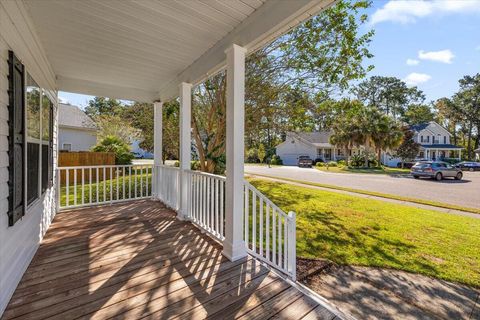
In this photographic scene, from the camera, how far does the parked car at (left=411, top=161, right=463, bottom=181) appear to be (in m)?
13.7

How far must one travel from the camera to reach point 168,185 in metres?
5.05

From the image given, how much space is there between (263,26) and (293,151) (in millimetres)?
28242

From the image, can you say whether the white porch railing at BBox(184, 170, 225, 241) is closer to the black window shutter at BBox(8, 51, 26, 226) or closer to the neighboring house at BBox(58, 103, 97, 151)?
the black window shutter at BBox(8, 51, 26, 226)

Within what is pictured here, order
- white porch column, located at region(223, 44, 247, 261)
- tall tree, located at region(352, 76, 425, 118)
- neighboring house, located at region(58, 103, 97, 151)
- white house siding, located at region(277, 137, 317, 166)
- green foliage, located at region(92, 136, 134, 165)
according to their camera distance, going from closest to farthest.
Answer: white porch column, located at region(223, 44, 247, 261), green foliage, located at region(92, 136, 134, 165), neighboring house, located at region(58, 103, 97, 151), white house siding, located at region(277, 137, 317, 166), tall tree, located at region(352, 76, 425, 118)

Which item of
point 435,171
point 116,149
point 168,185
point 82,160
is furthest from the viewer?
point 435,171

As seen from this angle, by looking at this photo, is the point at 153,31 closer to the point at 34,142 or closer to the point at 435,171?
the point at 34,142

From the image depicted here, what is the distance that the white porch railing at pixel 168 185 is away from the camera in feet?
15.3

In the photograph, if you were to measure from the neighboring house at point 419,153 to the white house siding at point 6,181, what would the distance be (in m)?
26.4

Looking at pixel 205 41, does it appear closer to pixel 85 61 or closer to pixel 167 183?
pixel 85 61

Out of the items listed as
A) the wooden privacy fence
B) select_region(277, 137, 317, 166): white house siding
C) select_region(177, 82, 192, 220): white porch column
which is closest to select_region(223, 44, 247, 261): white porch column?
select_region(177, 82, 192, 220): white porch column

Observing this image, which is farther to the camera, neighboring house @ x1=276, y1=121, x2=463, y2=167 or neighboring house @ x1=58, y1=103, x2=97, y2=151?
neighboring house @ x1=276, y1=121, x2=463, y2=167

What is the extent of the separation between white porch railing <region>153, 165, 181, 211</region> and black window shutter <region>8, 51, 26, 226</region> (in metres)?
2.46

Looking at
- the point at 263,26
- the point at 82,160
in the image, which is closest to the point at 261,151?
the point at 82,160

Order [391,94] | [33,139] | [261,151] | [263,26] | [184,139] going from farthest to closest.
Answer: [391,94]
[261,151]
[184,139]
[33,139]
[263,26]
